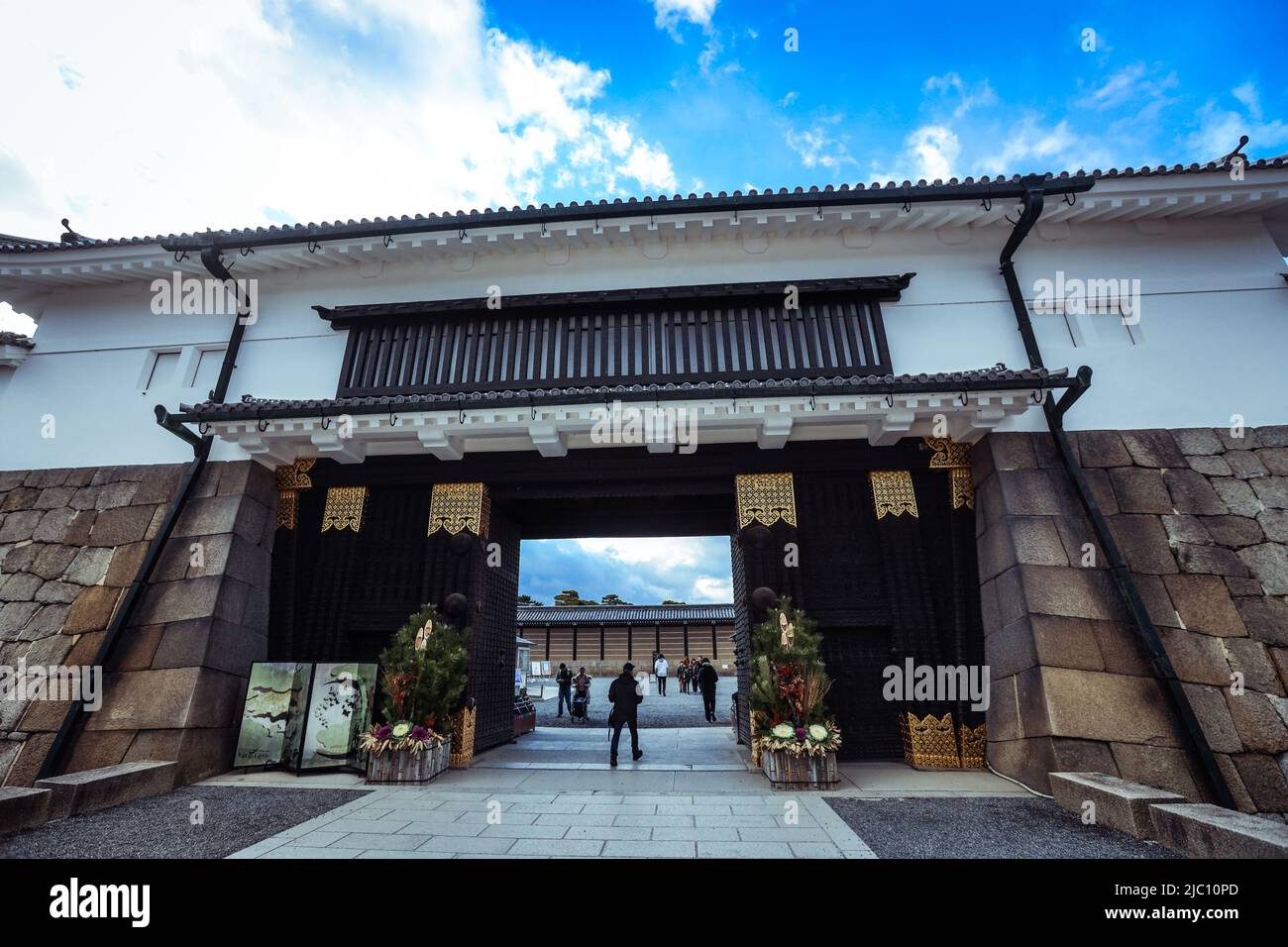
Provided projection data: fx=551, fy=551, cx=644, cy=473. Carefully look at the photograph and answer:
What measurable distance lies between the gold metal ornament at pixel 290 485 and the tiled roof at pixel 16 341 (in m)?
5.58

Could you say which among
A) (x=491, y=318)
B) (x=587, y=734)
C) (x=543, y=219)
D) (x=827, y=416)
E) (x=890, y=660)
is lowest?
(x=587, y=734)

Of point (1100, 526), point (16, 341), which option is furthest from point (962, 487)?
point (16, 341)

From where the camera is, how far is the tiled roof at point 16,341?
9.56m

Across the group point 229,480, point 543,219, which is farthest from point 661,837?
point 543,219

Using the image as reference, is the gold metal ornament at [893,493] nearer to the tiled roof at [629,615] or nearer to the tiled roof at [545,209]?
the tiled roof at [545,209]

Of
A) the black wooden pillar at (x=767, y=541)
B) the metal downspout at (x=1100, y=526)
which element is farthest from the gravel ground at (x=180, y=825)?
the metal downspout at (x=1100, y=526)

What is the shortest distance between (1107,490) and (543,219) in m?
9.21

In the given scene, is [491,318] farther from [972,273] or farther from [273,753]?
[972,273]

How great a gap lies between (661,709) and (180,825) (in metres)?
14.0

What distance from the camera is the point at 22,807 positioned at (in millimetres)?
4801

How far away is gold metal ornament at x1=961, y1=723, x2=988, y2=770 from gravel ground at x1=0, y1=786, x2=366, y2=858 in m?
7.39

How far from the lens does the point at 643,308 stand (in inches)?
362

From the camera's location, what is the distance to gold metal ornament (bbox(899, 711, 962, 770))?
23.4 ft

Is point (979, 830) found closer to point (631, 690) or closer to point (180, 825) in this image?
point (631, 690)
